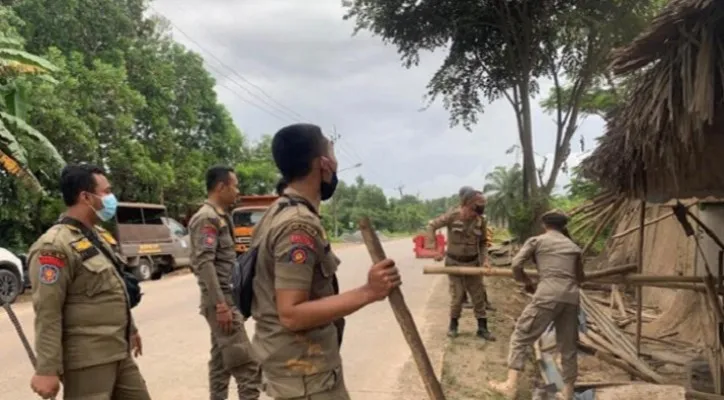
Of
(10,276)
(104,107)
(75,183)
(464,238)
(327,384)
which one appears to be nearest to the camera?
(327,384)

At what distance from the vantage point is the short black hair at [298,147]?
2361 millimetres

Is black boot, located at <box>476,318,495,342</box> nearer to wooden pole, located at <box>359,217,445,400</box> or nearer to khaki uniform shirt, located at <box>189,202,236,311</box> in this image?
khaki uniform shirt, located at <box>189,202,236,311</box>

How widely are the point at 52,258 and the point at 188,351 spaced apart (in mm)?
4406

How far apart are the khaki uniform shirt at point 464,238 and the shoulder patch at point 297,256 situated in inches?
219

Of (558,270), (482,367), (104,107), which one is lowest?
(482,367)

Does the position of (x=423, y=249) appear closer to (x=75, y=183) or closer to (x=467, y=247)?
(x=467, y=247)

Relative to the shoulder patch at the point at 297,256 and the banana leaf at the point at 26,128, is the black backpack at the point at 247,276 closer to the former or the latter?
the shoulder patch at the point at 297,256

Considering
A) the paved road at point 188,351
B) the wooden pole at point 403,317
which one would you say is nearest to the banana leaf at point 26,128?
the paved road at point 188,351

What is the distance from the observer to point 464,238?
780cm

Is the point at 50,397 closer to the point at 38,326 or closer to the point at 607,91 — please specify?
the point at 38,326

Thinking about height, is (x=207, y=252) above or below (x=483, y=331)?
above

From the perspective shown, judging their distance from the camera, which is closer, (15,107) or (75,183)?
(75,183)

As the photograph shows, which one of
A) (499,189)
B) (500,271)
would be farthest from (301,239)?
(499,189)

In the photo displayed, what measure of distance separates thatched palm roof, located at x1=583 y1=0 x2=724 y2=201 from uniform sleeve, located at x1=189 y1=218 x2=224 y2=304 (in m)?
3.10
